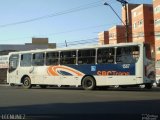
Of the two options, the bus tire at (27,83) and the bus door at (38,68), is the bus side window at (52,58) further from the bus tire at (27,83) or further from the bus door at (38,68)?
the bus tire at (27,83)

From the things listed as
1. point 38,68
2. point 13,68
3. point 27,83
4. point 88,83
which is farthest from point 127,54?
point 13,68

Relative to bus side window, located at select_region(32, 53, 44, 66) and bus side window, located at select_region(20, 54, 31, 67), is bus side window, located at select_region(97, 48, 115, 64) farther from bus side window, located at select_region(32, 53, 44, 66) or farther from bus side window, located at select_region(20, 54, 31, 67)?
bus side window, located at select_region(20, 54, 31, 67)

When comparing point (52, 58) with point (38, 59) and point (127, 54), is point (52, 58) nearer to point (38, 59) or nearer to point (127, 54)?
point (38, 59)

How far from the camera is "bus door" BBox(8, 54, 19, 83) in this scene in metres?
32.2

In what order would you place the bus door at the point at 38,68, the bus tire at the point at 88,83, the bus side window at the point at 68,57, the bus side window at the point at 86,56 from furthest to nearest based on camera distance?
the bus door at the point at 38,68 < the bus side window at the point at 68,57 < the bus side window at the point at 86,56 < the bus tire at the point at 88,83

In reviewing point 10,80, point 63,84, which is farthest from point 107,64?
point 10,80

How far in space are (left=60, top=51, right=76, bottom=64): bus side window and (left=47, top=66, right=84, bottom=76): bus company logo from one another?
46cm

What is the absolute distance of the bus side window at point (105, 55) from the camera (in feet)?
83.1

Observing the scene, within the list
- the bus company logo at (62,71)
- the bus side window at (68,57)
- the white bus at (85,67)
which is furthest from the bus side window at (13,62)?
the bus side window at (68,57)

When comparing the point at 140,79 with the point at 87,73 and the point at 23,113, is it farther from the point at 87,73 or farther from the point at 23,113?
the point at 23,113

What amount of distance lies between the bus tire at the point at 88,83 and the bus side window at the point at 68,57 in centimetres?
163

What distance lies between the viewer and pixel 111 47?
83.1 feet

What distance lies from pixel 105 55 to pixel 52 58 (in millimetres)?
5021

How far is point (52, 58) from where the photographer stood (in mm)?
29016
